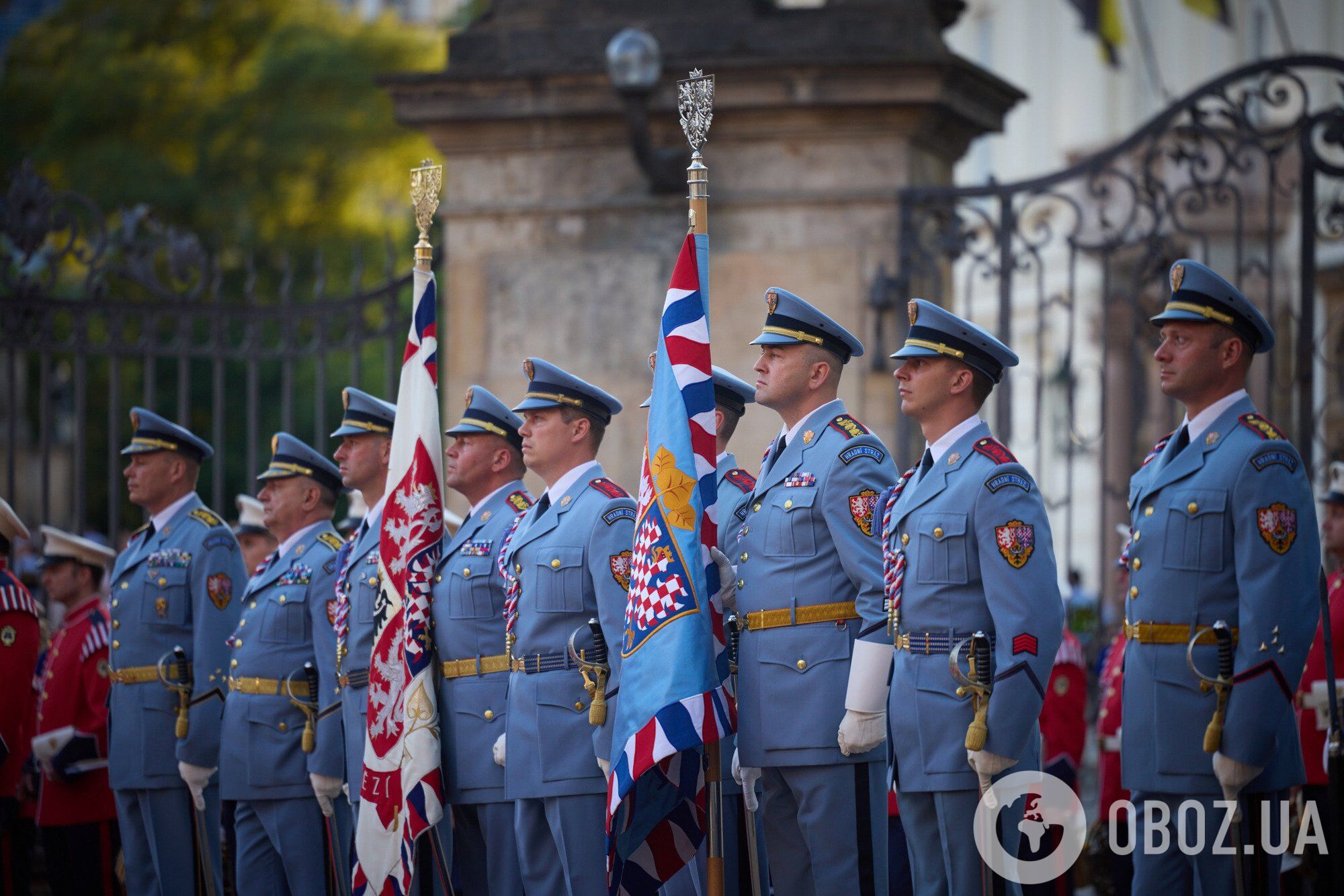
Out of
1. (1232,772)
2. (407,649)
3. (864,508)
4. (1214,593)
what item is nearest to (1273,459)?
(1214,593)

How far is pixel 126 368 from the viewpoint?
977 inches

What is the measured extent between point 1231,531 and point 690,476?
176 centimetres

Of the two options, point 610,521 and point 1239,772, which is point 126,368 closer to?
point 610,521

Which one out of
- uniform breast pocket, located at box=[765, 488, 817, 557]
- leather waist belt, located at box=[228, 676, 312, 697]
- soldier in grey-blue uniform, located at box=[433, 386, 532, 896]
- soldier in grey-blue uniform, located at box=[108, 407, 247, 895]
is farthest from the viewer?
soldier in grey-blue uniform, located at box=[108, 407, 247, 895]

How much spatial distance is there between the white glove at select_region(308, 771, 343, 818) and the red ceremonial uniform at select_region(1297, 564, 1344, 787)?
4.17 meters

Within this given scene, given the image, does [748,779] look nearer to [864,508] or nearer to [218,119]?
[864,508]

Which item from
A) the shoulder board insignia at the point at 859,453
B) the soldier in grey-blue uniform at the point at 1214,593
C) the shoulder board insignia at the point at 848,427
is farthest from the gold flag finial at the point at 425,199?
the soldier in grey-blue uniform at the point at 1214,593

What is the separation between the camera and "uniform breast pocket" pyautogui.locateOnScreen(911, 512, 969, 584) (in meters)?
5.69

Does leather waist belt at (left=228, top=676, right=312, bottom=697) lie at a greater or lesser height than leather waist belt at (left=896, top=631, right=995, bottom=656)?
lesser

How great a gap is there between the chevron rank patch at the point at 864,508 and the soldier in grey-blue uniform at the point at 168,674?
344 centimetres

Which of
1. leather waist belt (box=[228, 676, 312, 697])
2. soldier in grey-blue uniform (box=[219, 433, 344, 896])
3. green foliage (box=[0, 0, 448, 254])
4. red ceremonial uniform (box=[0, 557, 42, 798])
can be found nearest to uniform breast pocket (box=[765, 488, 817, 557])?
soldier in grey-blue uniform (box=[219, 433, 344, 896])

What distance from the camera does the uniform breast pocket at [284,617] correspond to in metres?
7.86

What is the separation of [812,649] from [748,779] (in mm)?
545

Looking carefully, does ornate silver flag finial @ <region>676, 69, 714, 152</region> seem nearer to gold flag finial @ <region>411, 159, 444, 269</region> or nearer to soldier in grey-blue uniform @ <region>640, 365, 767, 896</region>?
soldier in grey-blue uniform @ <region>640, 365, 767, 896</region>
